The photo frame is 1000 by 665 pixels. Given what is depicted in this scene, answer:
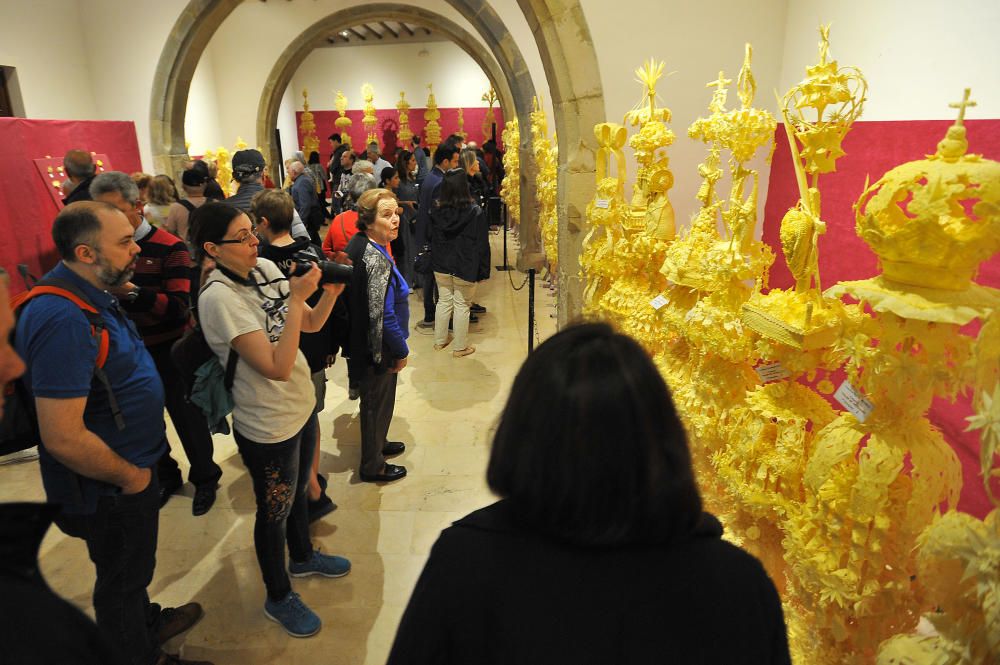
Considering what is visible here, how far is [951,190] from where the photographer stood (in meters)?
1.23

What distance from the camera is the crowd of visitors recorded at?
0.78m

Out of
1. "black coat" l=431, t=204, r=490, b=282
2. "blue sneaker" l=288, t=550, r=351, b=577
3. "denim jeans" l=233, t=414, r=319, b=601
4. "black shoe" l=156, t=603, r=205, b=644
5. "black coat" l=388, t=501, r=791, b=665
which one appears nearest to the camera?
"black coat" l=388, t=501, r=791, b=665

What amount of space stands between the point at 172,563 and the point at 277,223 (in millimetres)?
1731

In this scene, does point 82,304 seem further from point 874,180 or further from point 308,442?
point 874,180

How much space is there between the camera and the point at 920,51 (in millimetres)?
2139

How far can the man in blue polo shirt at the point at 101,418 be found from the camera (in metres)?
1.64

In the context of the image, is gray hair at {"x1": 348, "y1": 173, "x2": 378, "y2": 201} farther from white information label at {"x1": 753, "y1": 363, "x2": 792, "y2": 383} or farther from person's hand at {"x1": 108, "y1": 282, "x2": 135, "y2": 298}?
white information label at {"x1": 753, "y1": 363, "x2": 792, "y2": 383}

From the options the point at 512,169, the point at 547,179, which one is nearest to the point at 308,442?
the point at 547,179

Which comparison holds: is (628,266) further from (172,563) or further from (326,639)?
(172,563)

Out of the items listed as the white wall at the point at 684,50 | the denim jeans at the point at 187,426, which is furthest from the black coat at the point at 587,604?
the white wall at the point at 684,50

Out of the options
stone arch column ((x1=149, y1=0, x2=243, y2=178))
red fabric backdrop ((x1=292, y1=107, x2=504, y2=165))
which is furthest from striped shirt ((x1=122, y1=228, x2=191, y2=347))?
red fabric backdrop ((x1=292, y1=107, x2=504, y2=165))

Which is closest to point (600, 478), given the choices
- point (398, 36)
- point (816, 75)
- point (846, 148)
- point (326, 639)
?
point (816, 75)

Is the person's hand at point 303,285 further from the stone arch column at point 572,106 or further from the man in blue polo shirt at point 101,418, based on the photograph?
the stone arch column at point 572,106

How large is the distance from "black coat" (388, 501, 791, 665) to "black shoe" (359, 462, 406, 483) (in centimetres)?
275
